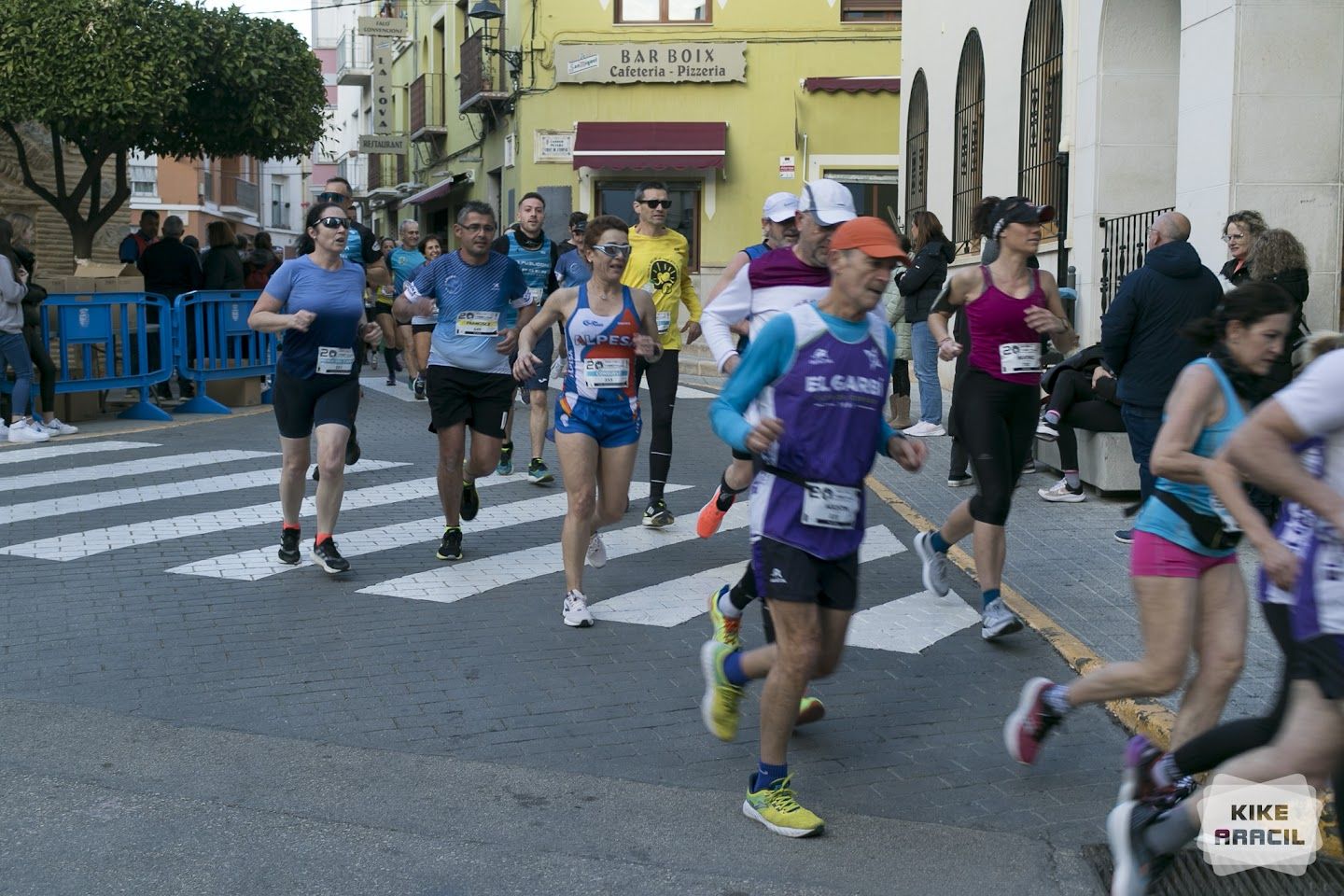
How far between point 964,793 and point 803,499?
1.16 meters

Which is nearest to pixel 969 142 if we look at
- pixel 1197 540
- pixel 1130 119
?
pixel 1130 119

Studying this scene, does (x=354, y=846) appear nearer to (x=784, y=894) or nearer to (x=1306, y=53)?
(x=784, y=894)

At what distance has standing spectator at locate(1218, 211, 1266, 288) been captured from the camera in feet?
29.1

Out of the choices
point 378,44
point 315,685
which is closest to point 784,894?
point 315,685

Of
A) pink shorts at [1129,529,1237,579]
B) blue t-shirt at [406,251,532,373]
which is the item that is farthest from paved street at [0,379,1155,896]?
blue t-shirt at [406,251,532,373]

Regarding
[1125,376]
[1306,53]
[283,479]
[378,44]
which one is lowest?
[283,479]

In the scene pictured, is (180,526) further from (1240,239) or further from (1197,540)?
(1197,540)

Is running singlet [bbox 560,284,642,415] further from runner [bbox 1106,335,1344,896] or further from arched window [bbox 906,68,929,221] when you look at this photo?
arched window [bbox 906,68,929,221]

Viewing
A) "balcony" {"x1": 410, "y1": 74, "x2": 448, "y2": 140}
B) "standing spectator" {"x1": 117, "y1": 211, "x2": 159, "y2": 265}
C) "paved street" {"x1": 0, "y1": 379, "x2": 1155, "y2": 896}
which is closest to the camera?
"paved street" {"x1": 0, "y1": 379, "x2": 1155, "y2": 896}

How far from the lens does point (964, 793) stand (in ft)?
16.4

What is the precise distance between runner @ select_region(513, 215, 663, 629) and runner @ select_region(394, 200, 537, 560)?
618mm

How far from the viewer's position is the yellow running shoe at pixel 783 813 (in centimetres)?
456

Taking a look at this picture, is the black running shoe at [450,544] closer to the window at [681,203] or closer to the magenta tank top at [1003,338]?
the magenta tank top at [1003,338]

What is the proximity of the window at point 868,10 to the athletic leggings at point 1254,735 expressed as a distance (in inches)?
1021
